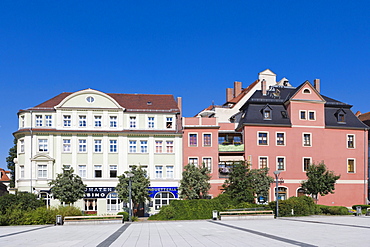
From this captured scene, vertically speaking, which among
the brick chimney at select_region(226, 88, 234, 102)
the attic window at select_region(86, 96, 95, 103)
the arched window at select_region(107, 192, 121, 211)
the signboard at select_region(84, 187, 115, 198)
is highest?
the brick chimney at select_region(226, 88, 234, 102)

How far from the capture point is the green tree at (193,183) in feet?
146

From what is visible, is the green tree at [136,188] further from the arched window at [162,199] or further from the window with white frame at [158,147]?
the window with white frame at [158,147]

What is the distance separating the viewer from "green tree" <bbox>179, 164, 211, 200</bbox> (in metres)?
44.6

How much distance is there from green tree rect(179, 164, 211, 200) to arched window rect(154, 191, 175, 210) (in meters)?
3.14

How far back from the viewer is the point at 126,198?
4281cm

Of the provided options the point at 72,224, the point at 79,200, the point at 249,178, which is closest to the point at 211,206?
the point at 249,178

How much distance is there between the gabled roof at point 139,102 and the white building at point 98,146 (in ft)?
0.92

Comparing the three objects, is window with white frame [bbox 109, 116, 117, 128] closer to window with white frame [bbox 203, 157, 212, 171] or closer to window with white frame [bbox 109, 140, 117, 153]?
window with white frame [bbox 109, 140, 117, 153]

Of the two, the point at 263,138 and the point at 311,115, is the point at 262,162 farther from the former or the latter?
the point at 311,115

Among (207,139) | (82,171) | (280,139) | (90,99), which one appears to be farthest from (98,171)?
(280,139)

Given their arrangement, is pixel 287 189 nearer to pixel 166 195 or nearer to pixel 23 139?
pixel 166 195

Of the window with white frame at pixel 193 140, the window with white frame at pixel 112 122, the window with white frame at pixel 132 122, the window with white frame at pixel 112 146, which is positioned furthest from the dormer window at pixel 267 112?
the window with white frame at pixel 112 146

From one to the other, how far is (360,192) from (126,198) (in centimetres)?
2919

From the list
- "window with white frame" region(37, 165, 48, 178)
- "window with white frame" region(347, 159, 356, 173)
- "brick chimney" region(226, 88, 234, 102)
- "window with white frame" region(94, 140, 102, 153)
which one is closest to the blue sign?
"window with white frame" region(94, 140, 102, 153)
